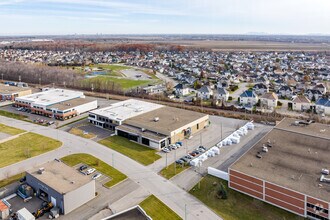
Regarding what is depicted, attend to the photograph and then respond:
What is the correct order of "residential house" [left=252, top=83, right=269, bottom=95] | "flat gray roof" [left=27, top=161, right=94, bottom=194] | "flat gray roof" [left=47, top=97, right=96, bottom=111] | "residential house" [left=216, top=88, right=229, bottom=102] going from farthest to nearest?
"residential house" [left=252, top=83, right=269, bottom=95]
"residential house" [left=216, top=88, right=229, bottom=102]
"flat gray roof" [left=47, top=97, right=96, bottom=111]
"flat gray roof" [left=27, top=161, right=94, bottom=194]

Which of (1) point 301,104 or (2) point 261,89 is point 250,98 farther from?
(2) point 261,89

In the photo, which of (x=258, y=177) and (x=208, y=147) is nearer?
(x=258, y=177)

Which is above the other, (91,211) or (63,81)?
(63,81)

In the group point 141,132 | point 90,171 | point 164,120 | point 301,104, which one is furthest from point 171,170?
point 301,104

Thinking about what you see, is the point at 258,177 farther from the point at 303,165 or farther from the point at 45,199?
the point at 45,199

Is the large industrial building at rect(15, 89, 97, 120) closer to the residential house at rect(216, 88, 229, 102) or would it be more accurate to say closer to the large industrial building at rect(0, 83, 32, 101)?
the large industrial building at rect(0, 83, 32, 101)

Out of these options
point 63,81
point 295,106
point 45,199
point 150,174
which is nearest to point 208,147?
point 150,174

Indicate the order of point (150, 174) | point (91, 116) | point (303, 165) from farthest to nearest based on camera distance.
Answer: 1. point (91, 116)
2. point (150, 174)
3. point (303, 165)

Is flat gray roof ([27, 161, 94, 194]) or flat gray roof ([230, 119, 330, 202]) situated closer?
flat gray roof ([230, 119, 330, 202])

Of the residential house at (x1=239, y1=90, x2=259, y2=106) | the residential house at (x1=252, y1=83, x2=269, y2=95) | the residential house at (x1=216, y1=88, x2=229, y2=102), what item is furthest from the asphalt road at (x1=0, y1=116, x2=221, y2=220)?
the residential house at (x1=252, y1=83, x2=269, y2=95)
